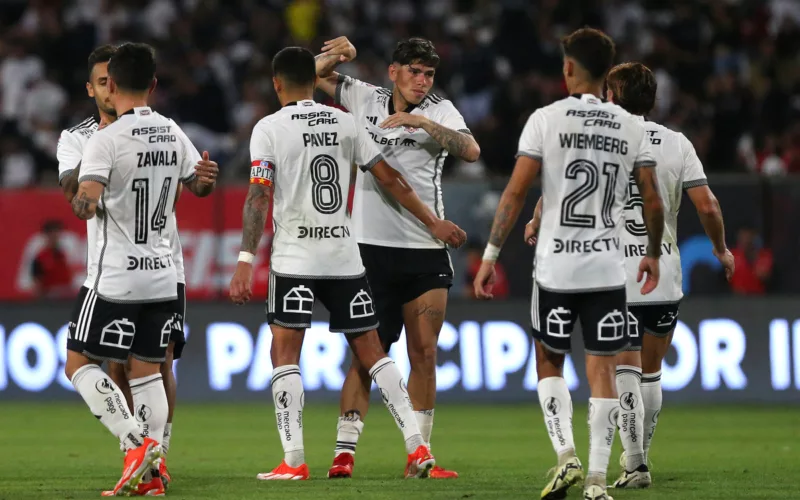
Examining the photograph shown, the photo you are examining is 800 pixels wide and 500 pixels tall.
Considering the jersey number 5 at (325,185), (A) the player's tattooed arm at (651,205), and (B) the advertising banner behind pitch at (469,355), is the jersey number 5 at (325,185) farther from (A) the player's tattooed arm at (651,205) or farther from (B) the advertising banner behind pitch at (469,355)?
(B) the advertising banner behind pitch at (469,355)

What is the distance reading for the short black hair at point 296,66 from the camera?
8148 mm

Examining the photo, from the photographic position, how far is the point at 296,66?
26.8ft

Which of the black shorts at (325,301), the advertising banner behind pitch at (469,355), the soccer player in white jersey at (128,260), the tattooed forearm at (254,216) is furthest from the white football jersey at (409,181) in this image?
the advertising banner behind pitch at (469,355)

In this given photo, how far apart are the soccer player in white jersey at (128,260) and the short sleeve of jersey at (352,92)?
71.8 inches

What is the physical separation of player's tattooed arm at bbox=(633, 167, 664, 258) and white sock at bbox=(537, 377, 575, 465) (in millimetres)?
868

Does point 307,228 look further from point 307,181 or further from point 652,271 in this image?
point 652,271

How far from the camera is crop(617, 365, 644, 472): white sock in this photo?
7.87m

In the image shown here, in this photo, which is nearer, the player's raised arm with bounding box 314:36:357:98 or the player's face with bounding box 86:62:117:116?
the player's face with bounding box 86:62:117:116

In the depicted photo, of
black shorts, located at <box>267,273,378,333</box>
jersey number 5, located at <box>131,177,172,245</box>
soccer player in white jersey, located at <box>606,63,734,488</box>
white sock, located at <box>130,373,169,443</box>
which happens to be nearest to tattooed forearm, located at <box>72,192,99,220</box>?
jersey number 5, located at <box>131,177,172,245</box>

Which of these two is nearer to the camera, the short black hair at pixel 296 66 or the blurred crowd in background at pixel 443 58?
the short black hair at pixel 296 66

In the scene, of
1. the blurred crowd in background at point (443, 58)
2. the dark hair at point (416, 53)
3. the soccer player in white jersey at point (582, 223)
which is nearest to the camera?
the soccer player in white jersey at point (582, 223)

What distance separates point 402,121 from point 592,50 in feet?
5.73

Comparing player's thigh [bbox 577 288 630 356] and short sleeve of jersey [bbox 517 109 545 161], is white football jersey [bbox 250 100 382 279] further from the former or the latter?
player's thigh [bbox 577 288 630 356]

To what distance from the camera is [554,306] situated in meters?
6.97
